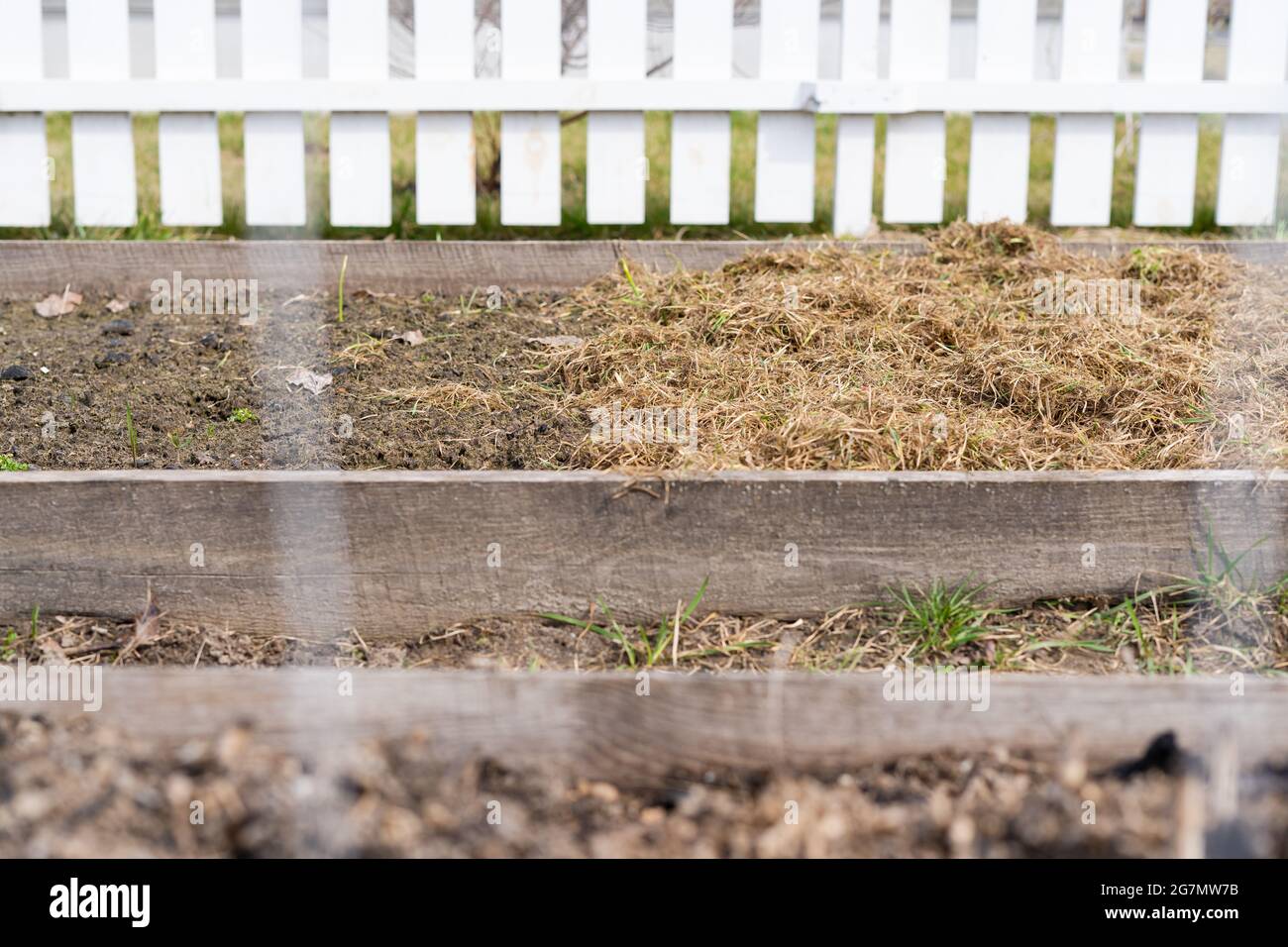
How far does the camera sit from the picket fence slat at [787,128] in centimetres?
423

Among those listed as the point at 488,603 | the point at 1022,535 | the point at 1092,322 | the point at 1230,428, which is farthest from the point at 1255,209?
the point at 488,603

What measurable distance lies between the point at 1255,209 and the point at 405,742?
409cm

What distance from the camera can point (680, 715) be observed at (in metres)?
1.68

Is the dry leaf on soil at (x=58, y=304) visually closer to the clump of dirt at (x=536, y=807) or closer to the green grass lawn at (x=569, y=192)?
the green grass lawn at (x=569, y=192)

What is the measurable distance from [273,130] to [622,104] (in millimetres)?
1207

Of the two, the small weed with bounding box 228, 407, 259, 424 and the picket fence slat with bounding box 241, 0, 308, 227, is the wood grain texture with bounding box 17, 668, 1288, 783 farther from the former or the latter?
the picket fence slat with bounding box 241, 0, 308, 227

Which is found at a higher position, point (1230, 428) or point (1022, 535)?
point (1230, 428)

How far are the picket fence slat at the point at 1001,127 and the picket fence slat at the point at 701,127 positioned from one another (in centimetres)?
87

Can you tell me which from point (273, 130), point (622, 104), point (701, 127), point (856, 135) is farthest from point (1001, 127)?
point (273, 130)

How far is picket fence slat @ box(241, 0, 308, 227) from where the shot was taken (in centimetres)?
420

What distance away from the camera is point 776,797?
1.59 metres

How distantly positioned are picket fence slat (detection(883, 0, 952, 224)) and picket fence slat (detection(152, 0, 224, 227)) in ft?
7.65

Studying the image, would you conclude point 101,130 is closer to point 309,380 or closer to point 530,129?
point 530,129
